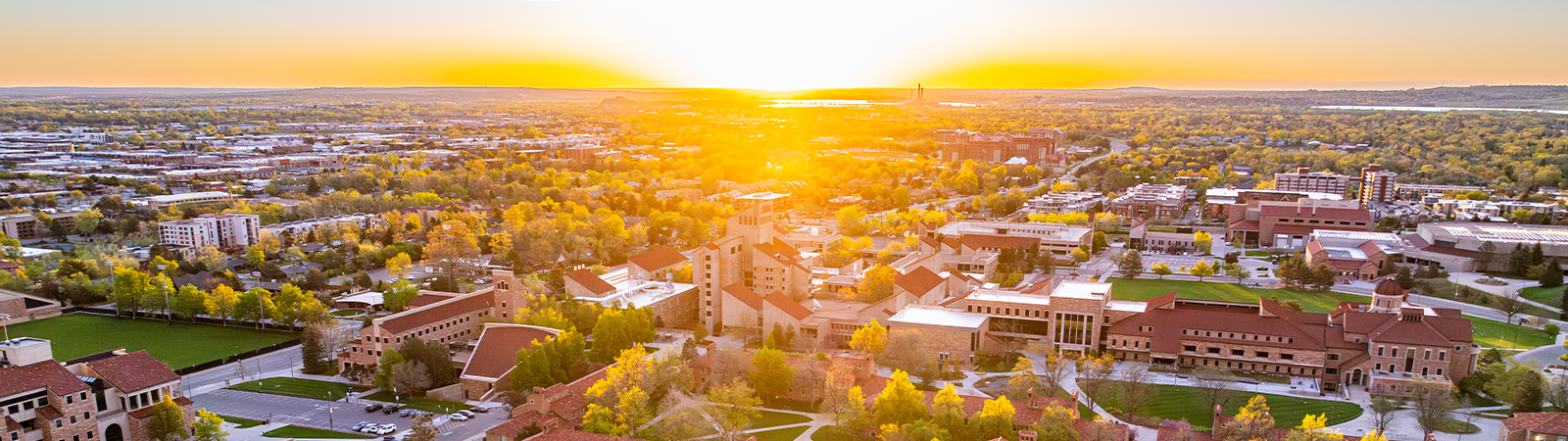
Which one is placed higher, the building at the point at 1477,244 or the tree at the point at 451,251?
the building at the point at 1477,244

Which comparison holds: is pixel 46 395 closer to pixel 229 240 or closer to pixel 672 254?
pixel 672 254

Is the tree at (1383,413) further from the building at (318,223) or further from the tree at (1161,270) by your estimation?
the building at (318,223)

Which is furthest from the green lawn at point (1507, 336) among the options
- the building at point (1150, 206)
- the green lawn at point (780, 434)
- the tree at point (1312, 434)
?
the building at point (1150, 206)

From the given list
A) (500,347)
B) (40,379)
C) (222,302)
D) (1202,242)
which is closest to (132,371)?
(40,379)

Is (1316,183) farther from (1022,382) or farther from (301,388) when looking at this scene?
(301,388)

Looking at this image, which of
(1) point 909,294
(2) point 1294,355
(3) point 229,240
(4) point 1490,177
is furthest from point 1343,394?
(4) point 1490,177

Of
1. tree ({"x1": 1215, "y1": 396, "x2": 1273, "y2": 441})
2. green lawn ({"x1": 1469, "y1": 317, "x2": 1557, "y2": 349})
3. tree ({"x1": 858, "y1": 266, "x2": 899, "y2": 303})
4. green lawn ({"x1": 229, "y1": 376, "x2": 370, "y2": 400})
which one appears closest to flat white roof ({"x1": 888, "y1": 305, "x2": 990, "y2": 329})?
tree ({"x1": 858, "y1": 266, "x2": 899, "y2": 303})

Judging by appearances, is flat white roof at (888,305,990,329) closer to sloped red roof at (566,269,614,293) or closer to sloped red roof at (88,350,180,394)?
sloped red roof at (566,269,614,293)
